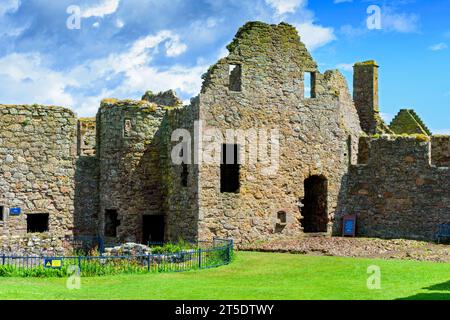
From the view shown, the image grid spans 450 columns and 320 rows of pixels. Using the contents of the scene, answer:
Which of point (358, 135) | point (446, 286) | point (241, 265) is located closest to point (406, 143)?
point (358, 135)

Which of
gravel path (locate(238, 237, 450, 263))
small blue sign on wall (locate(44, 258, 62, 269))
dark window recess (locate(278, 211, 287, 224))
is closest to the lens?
small blue sign on wall (locate(44, 258, 62, 269))

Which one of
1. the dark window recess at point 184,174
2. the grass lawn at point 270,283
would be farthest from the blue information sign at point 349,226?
the dark window recess at point 184,174

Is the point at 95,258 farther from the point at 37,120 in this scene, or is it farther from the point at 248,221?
the point at 37,120

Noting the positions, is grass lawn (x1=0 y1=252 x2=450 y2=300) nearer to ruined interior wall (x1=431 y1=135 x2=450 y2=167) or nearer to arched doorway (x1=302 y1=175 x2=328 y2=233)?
arched doorway (x1=302 y1=175 x2=328 y2=233)

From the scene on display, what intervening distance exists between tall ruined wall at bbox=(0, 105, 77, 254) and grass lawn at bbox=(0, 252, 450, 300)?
838cm

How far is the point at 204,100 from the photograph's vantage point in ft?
85.7

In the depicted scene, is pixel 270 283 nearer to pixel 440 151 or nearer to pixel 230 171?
pixel 230 171

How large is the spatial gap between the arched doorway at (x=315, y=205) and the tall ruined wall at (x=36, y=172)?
9333 millimetres

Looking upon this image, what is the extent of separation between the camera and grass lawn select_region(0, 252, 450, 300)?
15539 mm

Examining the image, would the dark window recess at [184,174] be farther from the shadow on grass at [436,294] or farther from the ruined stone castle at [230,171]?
the shadow on grass at [436,294]

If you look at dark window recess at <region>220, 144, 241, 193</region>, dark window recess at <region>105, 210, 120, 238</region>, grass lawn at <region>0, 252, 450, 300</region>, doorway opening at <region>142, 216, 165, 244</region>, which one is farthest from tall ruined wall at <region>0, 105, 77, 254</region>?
grass lawn at <region>0, 252, 450, 300</region>

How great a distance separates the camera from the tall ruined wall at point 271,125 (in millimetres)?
26141

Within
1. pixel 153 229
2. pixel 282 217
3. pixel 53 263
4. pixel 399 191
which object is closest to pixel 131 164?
pixel 153 229
